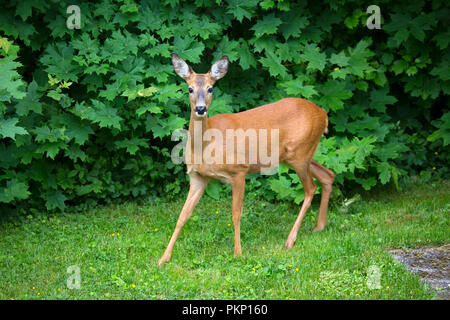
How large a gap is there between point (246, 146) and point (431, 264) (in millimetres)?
2065

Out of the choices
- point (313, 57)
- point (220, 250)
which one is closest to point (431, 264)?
point (220, 250)

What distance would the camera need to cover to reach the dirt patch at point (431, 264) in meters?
5.04

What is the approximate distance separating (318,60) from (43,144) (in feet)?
11.5

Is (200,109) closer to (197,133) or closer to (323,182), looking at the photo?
(197,133)

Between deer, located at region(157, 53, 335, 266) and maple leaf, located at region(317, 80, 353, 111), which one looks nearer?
deer, located at region(157, 53, 335, 266)

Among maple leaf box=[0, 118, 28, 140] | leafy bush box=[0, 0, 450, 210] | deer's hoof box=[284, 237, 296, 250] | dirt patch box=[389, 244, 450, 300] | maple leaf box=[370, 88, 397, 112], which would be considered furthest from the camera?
maple leaf box=[370, 88, 397, 112]

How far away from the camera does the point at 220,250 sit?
6.04 metres

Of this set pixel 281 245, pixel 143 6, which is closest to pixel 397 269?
pixel 281 245

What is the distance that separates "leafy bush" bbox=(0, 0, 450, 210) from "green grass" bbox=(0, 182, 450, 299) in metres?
0.42

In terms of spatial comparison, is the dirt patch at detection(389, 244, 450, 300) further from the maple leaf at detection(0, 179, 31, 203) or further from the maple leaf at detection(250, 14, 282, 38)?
the maple leaf at detection(0, 179, 31, 203)

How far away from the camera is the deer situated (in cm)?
565

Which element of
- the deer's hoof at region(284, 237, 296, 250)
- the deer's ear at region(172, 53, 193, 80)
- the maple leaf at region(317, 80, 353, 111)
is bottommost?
the deer's hoof at region(284, 237, 296, 250)

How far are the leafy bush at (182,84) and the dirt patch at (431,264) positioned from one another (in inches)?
58.4

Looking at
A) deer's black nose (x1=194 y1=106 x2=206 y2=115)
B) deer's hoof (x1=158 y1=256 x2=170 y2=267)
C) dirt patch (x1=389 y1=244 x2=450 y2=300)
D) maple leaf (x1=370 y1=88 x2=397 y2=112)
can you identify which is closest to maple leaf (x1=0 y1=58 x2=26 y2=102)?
deer's black nose (x1=194 y1=106 x2=206 y2=115)
